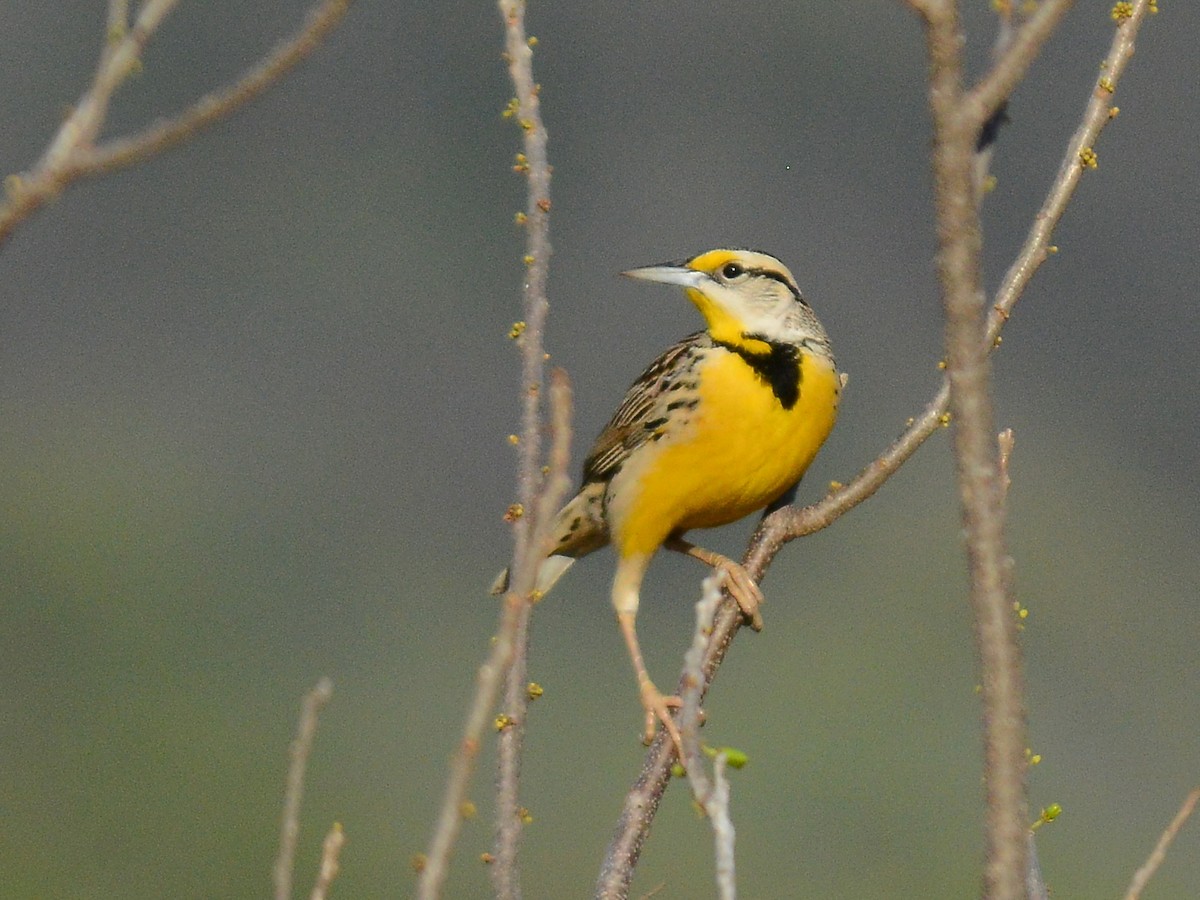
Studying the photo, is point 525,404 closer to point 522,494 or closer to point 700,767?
point 522,494

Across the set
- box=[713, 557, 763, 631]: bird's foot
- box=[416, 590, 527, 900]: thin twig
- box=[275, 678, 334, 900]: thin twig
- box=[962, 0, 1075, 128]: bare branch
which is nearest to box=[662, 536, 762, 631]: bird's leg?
box=[713, 557, 763, 631]: bird's foot

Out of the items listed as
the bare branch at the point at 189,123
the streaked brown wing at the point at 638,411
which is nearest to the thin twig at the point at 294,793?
the bare branch at the point at 189,123

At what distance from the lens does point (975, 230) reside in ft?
2.16

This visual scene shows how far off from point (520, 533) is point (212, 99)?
0.52 metres

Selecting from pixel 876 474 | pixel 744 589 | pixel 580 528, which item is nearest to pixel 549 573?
pixel 580 528

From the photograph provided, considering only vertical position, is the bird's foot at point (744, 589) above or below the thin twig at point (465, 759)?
above

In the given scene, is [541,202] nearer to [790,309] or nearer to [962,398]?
[962,398]

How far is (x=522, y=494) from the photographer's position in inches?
46.2

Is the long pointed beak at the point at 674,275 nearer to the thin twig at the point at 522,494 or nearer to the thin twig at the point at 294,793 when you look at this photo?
the thin twig at the point at 522,494

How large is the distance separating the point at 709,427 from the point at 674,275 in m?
0.27

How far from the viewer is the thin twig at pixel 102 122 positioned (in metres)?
0.57

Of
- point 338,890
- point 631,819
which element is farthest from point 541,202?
point 338,890

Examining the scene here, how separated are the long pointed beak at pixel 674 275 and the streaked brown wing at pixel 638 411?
7 centimetres

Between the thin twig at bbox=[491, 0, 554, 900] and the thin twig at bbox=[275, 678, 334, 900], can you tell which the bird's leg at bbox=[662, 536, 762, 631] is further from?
the thin twig at bbox=[275, 678, 334, 900]
